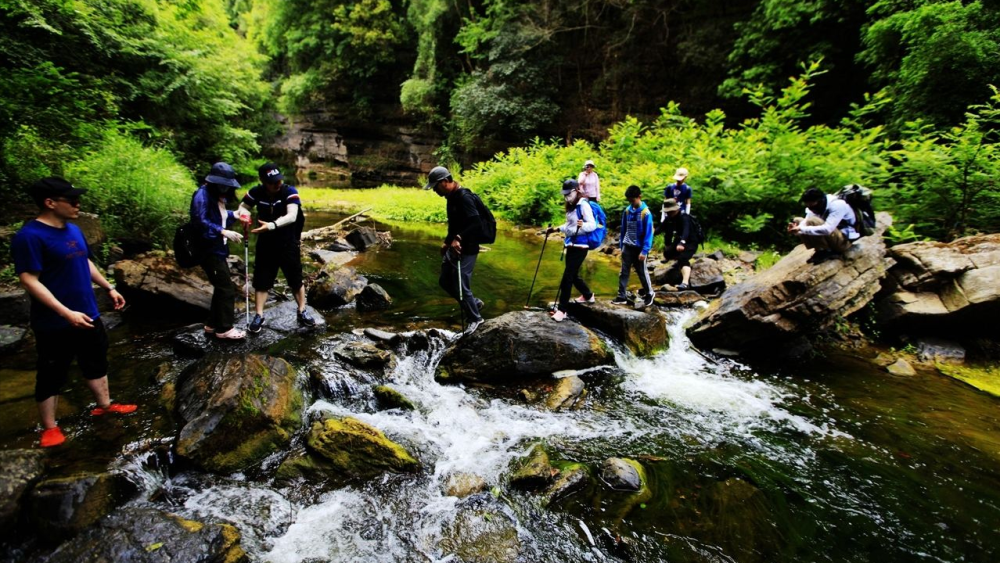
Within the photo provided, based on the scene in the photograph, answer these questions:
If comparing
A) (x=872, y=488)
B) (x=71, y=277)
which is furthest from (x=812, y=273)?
(x=71, y=277)

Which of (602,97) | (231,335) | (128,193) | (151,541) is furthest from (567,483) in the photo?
(602,97)

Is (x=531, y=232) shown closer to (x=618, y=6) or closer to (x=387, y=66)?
(x=618, y=6)

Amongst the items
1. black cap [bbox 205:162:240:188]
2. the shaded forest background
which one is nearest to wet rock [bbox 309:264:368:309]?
black cap [bbox 205:162:240:188]

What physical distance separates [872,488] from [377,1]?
132 ft

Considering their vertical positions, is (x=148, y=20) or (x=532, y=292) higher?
(x=148, y=20)

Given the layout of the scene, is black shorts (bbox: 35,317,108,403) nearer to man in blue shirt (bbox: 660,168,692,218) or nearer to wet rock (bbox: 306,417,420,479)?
wet rock (bbox: 306,417,420,479)

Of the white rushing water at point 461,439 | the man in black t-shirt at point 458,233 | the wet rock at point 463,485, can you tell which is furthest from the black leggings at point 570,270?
the wet rock at point 463,485

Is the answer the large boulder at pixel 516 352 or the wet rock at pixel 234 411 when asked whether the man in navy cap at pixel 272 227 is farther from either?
the large boulder at pixel 516 352

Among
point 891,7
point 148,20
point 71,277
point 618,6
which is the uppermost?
point 618,6

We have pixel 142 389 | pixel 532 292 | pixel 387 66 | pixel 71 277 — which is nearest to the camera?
pixel 71 277

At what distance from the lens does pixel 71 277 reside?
3854 mm

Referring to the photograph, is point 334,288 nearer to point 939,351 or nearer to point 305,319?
point 305,319

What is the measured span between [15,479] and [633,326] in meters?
7.00

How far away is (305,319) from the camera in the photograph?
6.96 meters
